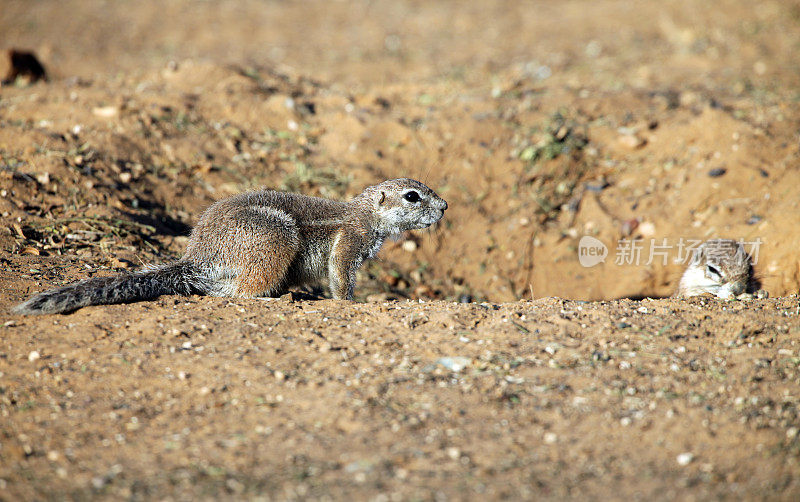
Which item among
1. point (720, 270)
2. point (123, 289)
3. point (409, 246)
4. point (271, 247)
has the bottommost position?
point (123, 289)

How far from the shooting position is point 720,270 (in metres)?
6.50

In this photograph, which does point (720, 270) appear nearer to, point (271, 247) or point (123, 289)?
point (271, 247)

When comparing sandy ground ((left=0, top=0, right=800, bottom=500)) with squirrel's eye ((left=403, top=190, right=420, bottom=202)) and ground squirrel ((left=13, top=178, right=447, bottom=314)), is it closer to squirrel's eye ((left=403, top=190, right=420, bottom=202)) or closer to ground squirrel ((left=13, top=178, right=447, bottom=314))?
ground squirrel ((left=13, top=178, right=447, bottom=314))

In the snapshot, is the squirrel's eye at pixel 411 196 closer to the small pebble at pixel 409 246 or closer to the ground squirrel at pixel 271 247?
the ground squirrel at pixel 271 247

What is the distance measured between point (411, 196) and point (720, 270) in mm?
3170

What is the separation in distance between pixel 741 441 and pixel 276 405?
253 cm

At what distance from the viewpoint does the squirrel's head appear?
20.4ft

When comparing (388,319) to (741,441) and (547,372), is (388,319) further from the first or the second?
(741,441)

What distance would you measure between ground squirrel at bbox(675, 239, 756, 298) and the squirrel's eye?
303 cm

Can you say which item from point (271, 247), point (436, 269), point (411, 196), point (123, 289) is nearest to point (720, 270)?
point (436, 269)

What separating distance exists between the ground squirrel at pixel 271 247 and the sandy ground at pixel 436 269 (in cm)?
19

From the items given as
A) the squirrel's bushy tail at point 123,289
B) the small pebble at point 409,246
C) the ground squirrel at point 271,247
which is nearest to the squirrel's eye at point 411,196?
the ground squirrel at point 271,247

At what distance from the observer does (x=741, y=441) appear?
3.46 meters

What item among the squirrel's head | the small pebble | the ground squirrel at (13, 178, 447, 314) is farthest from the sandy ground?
the squirrel's head
